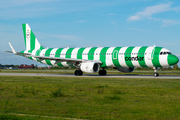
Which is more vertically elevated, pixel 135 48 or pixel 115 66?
pixel 135 48

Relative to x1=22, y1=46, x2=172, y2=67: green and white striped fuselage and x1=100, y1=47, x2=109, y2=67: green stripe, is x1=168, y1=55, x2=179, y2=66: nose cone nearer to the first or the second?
x1=22, y1=46, x2=172, y2=67: green and white striped fuselage

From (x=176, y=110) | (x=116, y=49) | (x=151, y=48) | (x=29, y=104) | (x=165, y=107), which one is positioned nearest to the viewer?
(x=176, y=110)

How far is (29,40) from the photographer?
45.7 metres

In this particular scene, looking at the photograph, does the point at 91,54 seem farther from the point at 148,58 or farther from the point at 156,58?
the point at 156,58

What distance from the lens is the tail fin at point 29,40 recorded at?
45.3 meters

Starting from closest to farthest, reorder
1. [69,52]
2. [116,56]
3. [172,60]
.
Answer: [172,60] < [116,56] < [69,52]

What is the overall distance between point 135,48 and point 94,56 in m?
6.87

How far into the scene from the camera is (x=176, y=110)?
9242mm

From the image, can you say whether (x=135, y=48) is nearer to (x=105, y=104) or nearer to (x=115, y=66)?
(x=115, y=66)

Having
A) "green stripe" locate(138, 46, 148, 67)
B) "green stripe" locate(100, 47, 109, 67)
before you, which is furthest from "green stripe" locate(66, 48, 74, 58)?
"green stripe" locate(138, 46, 148, 67)

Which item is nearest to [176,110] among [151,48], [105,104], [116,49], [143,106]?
[143,106]

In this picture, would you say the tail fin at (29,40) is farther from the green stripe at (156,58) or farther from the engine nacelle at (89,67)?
the green stripe at (156,58)

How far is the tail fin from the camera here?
1785 inches

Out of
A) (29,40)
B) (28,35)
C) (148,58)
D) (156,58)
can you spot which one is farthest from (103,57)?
(28,35)
